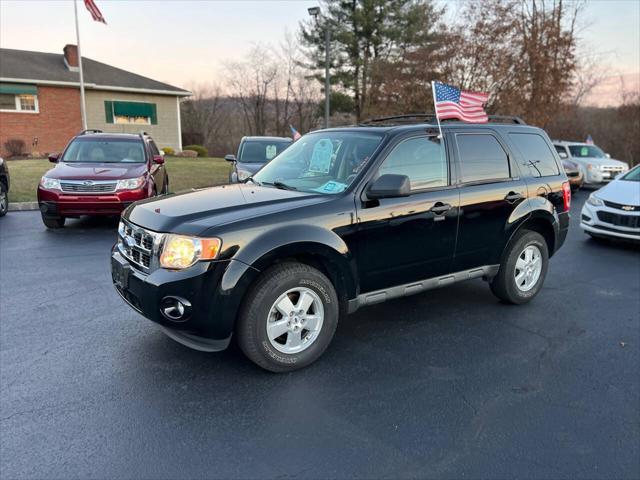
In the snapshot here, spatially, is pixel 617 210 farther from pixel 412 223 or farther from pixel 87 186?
pixel 87 186

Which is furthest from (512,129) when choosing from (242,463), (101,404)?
(101,404)

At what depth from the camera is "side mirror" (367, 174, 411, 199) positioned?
12.1ft

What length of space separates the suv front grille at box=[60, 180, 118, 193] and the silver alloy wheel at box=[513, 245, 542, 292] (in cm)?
644

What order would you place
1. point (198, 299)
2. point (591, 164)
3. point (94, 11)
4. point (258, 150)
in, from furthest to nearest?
point (94, 11) → point (591, 164) → point (258, 150) → point (198, 299)

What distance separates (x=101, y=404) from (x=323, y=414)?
1.45m

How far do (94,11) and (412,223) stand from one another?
2228 centimetres

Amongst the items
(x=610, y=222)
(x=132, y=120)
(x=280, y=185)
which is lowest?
(x=610, y=222)

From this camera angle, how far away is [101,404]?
310 cm

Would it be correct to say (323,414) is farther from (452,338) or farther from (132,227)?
(132,227)

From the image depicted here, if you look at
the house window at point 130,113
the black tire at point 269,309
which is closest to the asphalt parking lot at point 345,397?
the black tire at point 269,309

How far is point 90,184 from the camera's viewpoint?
799cm

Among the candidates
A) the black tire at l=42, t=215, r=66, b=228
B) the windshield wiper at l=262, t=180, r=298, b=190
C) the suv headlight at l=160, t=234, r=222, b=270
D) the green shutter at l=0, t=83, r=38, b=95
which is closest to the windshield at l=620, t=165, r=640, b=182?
the windshield wiper at l=262, t=180, r=298, b=190

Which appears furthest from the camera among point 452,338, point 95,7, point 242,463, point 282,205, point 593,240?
point 95,7

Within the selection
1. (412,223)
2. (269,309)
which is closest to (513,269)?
(412,223)
